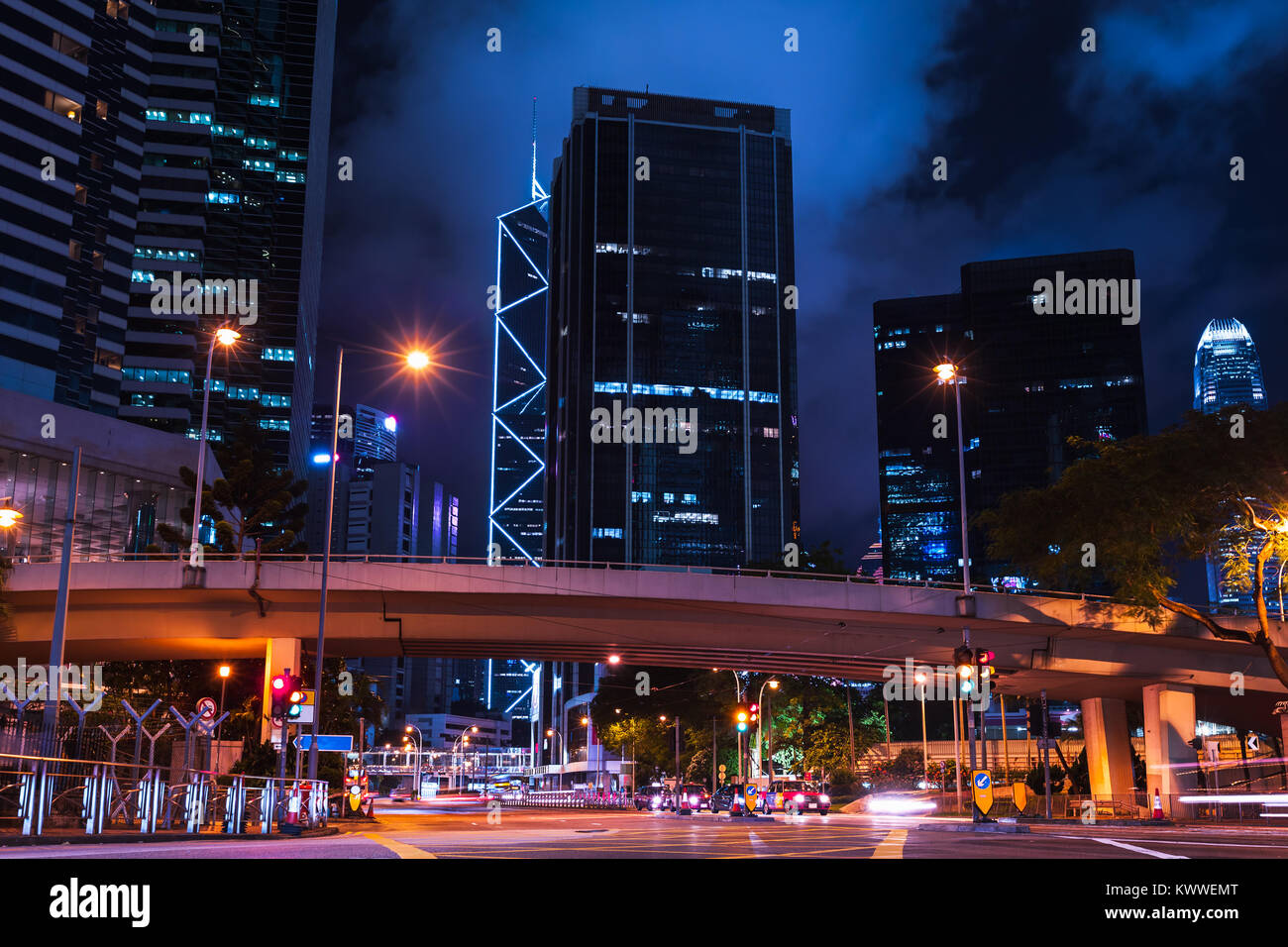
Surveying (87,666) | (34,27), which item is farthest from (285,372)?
(87,666)

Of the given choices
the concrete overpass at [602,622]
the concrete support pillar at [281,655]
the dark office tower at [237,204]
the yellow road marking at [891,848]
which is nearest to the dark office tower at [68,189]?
the dark office tower at [237,204]

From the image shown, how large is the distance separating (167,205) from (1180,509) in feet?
428

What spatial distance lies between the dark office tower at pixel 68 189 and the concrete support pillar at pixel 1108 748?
310ft

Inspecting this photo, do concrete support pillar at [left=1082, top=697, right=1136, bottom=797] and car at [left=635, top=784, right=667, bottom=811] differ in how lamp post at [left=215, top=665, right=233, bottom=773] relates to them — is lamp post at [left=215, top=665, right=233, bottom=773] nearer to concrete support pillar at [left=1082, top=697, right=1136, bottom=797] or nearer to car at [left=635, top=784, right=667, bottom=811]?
car at [left=635, top=784, right=667, bottom=811]

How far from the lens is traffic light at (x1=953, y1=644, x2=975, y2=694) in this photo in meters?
32.8

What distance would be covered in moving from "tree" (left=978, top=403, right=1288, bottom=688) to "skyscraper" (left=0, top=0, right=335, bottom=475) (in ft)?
260

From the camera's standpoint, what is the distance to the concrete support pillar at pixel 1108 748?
5947 cm

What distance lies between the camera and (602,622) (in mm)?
50000

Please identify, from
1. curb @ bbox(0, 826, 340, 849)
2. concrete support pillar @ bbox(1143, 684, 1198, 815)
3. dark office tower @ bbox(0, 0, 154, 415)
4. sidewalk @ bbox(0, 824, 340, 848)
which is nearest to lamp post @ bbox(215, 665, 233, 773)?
curb @ bbox(0, 826, 340, 849)

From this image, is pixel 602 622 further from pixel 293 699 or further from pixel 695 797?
pixel 293 699

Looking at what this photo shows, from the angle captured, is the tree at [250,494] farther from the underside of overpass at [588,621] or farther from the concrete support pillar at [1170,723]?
the concrete support pillar at [1170,723]
